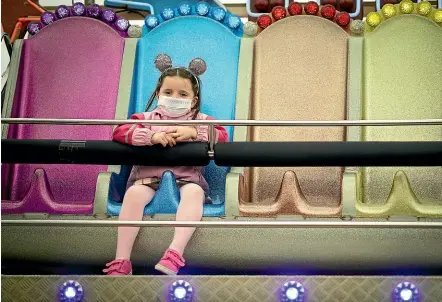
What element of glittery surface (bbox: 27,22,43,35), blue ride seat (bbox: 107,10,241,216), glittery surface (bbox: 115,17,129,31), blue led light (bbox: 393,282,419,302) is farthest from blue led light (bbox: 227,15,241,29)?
blue led light (bbox: 393,282,419,302)

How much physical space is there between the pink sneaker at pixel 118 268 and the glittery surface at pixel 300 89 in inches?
22.1

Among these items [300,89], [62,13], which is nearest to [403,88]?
[300,89]

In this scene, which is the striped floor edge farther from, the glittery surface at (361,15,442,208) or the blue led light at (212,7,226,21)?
the blue led light at (212,7,226,21)

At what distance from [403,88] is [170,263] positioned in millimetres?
1058

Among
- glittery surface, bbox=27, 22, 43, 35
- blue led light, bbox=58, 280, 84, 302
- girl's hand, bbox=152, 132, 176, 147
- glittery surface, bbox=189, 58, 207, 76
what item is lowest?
blue led light, bbox=58, 280, 84, 302

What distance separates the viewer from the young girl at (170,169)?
165 cm

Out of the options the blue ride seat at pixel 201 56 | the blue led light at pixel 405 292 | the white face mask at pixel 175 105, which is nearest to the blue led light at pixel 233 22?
the blue ride seat at pixel 201 56

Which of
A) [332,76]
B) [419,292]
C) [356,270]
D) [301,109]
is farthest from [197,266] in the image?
[332,76]

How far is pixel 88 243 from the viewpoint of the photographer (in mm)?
1804

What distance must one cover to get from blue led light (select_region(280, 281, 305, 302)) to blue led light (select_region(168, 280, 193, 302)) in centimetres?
21

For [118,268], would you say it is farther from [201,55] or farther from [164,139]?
[201,55]

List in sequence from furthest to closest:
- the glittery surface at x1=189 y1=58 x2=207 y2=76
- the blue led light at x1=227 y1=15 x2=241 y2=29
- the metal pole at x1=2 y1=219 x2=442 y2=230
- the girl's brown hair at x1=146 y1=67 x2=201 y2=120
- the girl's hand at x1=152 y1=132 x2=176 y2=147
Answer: the blue led light at x1=227 y1=15 x2=241 y2=29, the glittery surface at x1=189 y1=58 x2=207 y2=76, the girl's brown hair at x1=146 y1=67 x2=201 y2=120, the girl's hand at x1=152 y1=132 x2=176 y2=147, the metal pole at x1=2 y1=219 x2=442 y2=230

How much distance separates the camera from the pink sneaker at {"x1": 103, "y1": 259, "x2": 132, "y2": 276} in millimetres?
1690

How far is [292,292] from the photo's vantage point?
155 cm
